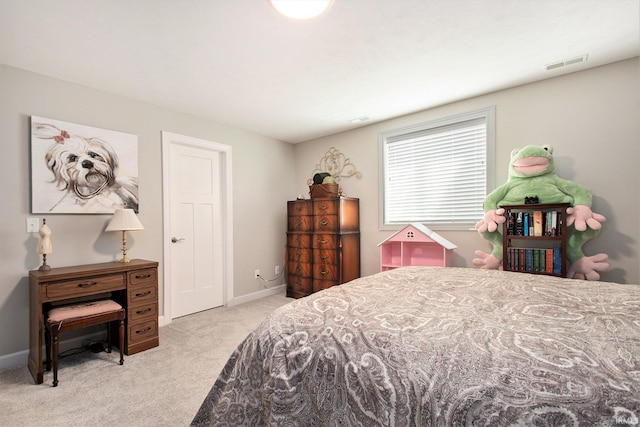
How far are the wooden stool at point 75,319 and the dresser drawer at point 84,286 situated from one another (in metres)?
0.11

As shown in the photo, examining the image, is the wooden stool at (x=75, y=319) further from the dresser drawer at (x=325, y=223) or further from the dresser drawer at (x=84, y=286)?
the dresser drawer at (x=325, y=223)

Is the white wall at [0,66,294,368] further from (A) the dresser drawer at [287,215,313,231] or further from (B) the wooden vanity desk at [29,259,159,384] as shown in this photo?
(A) the dresser drawer at [287,215,313,231]

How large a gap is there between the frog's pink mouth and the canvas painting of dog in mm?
3702

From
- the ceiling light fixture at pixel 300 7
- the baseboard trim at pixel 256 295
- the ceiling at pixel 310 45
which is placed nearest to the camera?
the ceiling light fixture at pixel 300 7

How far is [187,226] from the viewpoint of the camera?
355 centimetres

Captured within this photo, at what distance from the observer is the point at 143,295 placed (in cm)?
260

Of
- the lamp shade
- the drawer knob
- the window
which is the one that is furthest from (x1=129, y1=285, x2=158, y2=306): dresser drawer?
the window

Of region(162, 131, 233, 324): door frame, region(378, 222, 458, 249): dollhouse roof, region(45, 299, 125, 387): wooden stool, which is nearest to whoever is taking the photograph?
region(45, 299, 125, 387): wooden stool

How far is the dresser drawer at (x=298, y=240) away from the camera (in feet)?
13.2

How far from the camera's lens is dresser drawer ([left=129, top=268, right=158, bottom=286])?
2.53m

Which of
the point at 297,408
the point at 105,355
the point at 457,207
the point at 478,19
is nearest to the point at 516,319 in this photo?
the point at 297,408

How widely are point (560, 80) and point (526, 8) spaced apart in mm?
1272

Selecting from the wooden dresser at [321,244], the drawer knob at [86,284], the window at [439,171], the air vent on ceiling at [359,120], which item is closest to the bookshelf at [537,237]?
the window at [439,171]

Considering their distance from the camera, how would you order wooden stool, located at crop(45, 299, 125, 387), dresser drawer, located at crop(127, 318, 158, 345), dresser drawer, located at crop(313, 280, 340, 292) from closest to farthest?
wooden stool, located at crop(45, 299, 125, 387) < dresser drawer, located at crop(127, 318, 158, 345) < dresser drawer, located at crop(313, 280, 340, 292)
